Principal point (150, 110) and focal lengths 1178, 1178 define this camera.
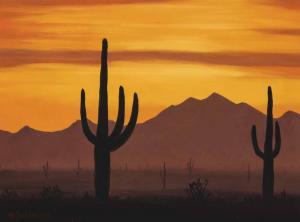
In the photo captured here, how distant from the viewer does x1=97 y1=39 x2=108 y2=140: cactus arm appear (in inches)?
1479

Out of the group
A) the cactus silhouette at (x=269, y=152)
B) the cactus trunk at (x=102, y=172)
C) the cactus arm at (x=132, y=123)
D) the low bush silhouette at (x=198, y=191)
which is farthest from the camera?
the cactus silhouette at (x=269, y=152)

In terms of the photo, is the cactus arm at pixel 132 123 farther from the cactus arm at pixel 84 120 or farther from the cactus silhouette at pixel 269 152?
the cactus silhouette at pixel 269 152

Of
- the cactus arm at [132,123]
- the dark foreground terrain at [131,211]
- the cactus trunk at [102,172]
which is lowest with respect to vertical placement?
the dark foreground terrain at [131,211]

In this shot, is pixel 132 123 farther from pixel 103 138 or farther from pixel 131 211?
pixel 131 211

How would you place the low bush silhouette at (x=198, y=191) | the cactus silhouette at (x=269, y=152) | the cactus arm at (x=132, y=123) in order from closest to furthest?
1. the cactus arm at (x=132, y=123)
2. the low bush silhouette at (x=198, y=191)
3. the cactus silhouette at (x=269, y=152)

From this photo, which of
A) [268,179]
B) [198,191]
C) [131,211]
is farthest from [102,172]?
[268,179]

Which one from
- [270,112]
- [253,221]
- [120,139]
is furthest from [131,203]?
[270,112]

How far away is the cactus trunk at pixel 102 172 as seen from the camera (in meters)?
37.8

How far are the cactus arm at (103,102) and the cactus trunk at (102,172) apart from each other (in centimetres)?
62

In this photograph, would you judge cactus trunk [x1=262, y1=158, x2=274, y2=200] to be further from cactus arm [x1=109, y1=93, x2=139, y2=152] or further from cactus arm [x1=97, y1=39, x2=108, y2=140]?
cactus arm [x1=109, y1=93, x2=139, y2=152]

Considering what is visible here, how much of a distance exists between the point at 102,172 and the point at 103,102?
89.4 inches

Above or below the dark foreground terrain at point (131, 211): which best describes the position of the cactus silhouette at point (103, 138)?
above

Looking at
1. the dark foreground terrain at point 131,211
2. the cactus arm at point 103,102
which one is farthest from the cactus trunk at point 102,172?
the dark foreground terrain at point 131,211

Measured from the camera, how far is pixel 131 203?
33750mm
